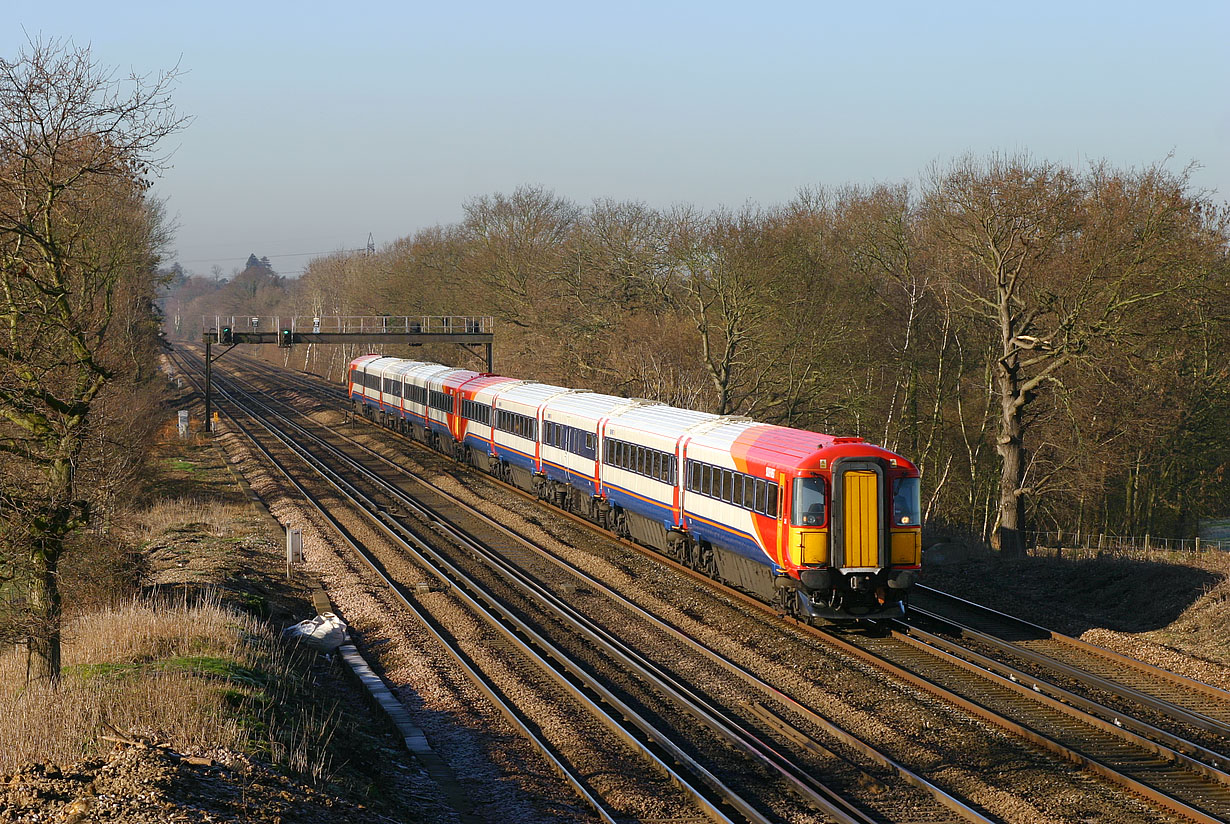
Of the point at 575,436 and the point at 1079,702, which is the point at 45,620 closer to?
the point at 1079,702

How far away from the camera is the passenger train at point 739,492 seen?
16.7m

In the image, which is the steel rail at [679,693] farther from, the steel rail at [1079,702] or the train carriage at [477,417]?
the train carriage at [477,417]

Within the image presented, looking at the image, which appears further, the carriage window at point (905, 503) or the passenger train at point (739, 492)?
the carriage window at point (905, 503)

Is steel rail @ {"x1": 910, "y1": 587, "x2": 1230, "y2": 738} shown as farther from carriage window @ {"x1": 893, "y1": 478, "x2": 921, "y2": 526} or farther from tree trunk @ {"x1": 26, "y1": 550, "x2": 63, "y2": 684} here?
tree trunk @ {"x1": 26, "y1": 550, "x2": 63, "y2": 684}

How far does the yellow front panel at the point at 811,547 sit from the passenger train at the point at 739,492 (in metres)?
0.02

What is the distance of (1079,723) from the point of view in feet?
42.4

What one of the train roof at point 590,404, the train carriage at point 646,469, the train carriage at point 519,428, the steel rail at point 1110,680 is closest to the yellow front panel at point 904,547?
the steel rail at point 1110,680

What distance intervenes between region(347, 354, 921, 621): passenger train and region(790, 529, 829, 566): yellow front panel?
0.6 inches

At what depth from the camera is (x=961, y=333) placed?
130 feet

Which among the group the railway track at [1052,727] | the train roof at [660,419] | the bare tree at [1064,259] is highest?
the bare tree at [1064,259]

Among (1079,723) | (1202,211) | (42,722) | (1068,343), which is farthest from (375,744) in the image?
(1202,211)

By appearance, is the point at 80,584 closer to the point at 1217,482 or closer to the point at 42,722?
the point at 42,722

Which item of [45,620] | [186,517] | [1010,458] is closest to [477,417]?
[186,517]

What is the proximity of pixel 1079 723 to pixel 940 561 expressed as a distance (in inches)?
403
